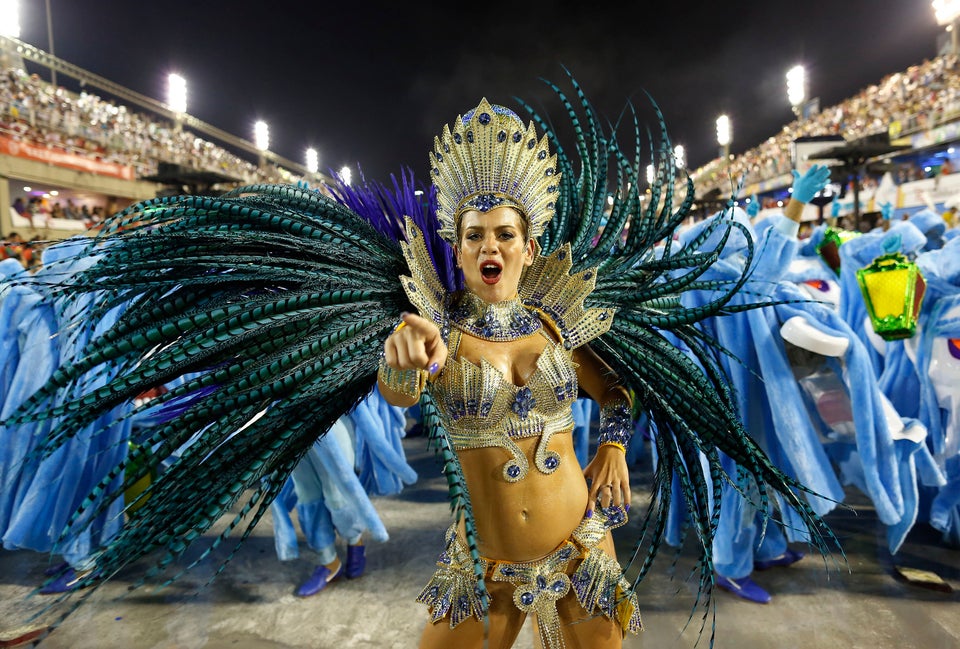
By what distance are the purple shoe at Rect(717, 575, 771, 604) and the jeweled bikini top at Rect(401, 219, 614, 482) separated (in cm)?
194

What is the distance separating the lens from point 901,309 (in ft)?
10.3

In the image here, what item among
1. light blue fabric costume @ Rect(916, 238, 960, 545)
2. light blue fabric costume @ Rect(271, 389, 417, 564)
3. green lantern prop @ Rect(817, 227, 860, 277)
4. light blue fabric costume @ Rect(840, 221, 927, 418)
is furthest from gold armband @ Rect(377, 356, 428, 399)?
green lantern prop @ Rect(817, 227, 860, 277)

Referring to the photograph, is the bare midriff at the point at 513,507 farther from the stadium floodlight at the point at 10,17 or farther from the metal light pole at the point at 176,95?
the metal light pole at the point at 176,95

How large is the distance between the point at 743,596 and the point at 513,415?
2.14 meters

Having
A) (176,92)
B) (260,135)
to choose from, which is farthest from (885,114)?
(260,135)

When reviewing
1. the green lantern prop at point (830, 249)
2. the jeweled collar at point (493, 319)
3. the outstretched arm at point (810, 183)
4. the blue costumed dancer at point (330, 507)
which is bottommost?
the blue costumed dancer at point (330, 507)

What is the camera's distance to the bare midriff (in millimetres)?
1476

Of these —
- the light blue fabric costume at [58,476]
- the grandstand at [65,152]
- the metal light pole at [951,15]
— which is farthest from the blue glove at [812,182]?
the metal light pole at [951,15]

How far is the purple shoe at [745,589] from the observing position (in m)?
2.83

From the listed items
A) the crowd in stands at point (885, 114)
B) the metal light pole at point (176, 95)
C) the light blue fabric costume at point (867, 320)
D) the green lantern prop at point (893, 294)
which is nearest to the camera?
the green lantern prop at point (893, 294)

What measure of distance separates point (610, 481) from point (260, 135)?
33813 mm

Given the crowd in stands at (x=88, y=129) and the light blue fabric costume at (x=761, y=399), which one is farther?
the crowd in stands at (x=88, y=129)

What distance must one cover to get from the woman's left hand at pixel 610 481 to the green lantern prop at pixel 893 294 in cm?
239

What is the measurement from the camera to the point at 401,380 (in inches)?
49.0
